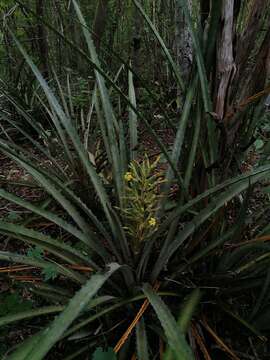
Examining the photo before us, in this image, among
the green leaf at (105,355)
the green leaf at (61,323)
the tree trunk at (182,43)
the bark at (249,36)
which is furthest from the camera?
the tree trunk at (182,43)

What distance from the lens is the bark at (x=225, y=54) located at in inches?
48.6

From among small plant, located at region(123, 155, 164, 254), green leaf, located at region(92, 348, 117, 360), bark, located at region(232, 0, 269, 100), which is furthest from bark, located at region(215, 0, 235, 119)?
green leaf, located at region(92, 348, 117, 360)

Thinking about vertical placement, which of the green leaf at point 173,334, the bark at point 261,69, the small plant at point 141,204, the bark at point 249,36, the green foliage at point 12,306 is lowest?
the green foliage at point 12,306

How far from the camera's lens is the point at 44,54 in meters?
4.08

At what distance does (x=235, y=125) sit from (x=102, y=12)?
323 cm

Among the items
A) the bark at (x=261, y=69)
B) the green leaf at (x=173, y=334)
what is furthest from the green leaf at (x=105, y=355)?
the bark at (x=261, y=69)

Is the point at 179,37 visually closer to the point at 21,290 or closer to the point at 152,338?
the point at 21,290

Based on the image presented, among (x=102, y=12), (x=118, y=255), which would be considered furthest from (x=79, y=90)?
(x=118, y=255)

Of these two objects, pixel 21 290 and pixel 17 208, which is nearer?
pixel 21 290

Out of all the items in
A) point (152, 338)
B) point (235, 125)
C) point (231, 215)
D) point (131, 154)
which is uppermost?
point (235, 125)

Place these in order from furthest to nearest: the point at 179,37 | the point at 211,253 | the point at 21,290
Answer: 1. the point at 179,37
2. the point at 21,290
3. the point at 211,253

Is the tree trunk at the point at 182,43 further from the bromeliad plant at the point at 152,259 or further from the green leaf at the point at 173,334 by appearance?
the green leaf at the point at 173,334

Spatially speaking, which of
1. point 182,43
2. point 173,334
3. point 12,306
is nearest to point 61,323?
point 173,334

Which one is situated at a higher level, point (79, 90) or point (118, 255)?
point (118, 255)
